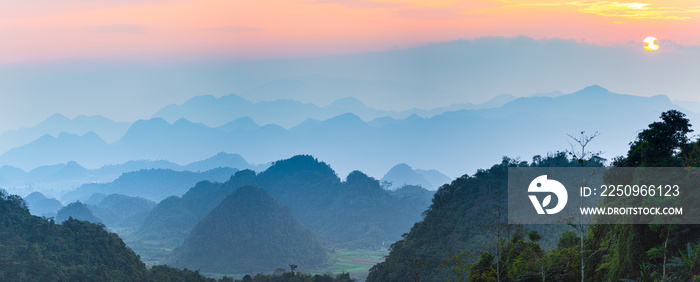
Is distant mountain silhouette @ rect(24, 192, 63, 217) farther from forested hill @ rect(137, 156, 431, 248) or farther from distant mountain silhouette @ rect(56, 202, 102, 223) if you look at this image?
forested hill @ rect(137, 156, 431, 248)

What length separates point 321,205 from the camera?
143 meters

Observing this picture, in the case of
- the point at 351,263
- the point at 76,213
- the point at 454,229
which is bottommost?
the point at 351,263

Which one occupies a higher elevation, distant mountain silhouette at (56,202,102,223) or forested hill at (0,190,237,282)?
distant mountain silhouette at (56,202,102,223)

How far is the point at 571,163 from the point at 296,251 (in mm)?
50473

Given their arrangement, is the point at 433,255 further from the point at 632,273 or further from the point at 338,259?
the point at 338,259

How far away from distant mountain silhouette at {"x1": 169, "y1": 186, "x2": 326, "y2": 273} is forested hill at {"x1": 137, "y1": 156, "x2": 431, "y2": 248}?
632 inches

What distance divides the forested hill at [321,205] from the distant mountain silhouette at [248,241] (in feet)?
52.7

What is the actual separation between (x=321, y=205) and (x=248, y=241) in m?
42.6

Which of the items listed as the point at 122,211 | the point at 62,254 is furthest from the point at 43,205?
the point at 62,254

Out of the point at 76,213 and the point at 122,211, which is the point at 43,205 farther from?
the point at 76,213

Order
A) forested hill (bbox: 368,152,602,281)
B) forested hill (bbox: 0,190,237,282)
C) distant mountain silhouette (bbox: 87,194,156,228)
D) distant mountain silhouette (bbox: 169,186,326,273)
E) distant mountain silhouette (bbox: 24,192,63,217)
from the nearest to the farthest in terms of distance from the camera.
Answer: forested hill (bbox: 0,190,237,282) < forested hill (bbox: 368,152,602,281) < distant mountain silhouette (bbox: 169,186,326,273) < distant mountain silhouette (bbox: 87,194,156,228) < distant mountain silhouette (bbox: 24,192,63,217)

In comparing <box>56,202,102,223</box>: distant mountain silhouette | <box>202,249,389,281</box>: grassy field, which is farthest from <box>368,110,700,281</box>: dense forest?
<box>56,202,102,223</box>: distant mountain silhouette

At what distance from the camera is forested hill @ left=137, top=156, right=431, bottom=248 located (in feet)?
412

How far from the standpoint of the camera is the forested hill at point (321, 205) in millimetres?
125688
